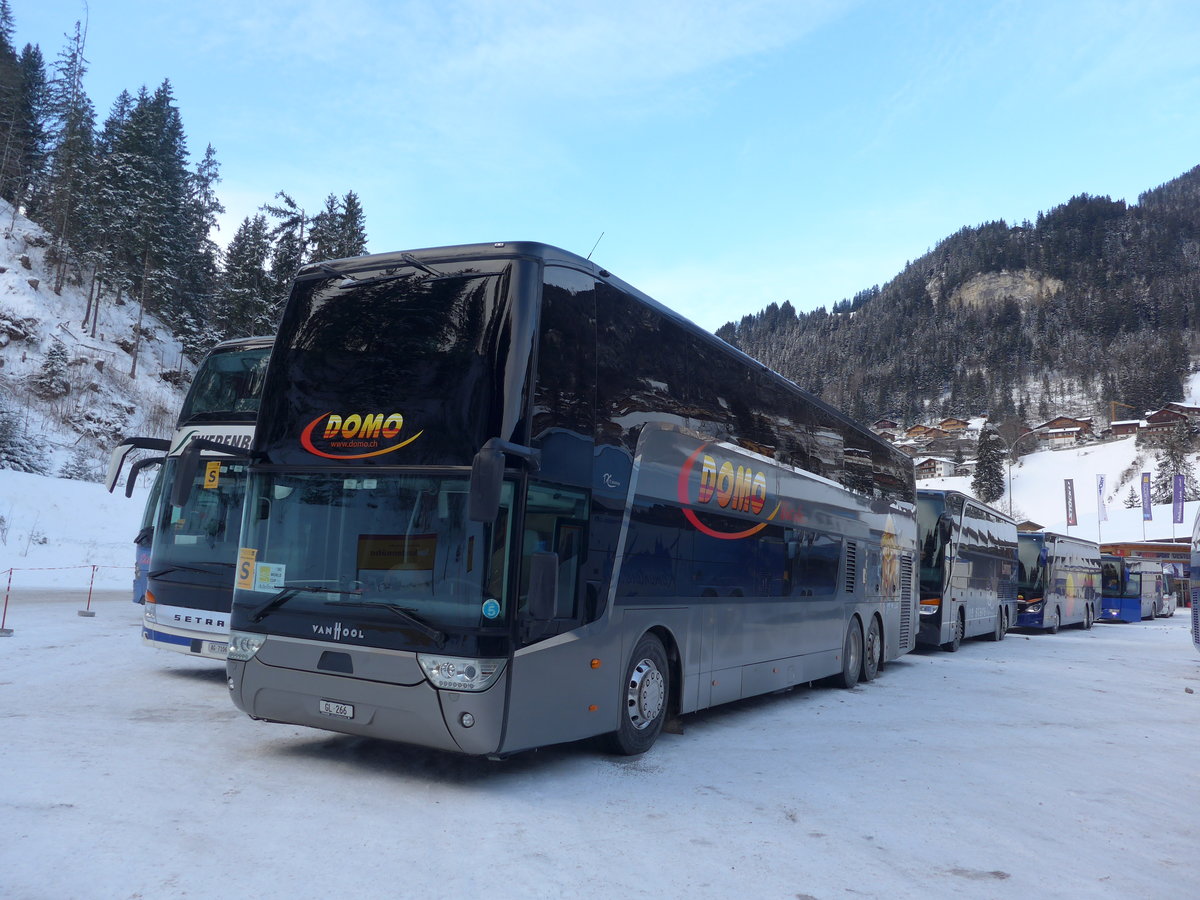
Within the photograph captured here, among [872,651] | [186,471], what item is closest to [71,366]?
[872,651]

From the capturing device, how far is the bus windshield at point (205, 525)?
10609mm

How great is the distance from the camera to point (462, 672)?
20.7 feet

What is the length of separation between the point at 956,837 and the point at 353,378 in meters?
5.46

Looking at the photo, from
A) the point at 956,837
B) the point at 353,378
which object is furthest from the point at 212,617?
the point at 956,837

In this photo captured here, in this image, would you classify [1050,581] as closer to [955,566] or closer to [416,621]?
[955,566]

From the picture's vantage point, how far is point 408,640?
6.47m

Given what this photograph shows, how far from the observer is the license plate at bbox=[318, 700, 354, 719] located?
6691mm

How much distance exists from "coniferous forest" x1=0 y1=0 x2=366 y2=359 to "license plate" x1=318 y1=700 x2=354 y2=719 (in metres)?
38.9

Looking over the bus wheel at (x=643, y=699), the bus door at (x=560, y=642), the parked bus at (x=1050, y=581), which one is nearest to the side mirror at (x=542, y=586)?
the bus door at (x=560, y=642)

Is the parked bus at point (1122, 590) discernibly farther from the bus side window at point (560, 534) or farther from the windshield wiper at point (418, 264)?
the windshield wiper at point (418, 264)

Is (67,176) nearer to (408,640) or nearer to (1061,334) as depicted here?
(408,640)

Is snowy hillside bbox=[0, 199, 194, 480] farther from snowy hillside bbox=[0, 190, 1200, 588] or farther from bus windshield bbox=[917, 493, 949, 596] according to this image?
bus windshield bbox=[917, 493, 949, 596]

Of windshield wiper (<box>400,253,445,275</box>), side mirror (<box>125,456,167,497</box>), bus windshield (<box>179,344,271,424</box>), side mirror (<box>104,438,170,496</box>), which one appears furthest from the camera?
bus windshield (<box>179,344,271,424</box>)

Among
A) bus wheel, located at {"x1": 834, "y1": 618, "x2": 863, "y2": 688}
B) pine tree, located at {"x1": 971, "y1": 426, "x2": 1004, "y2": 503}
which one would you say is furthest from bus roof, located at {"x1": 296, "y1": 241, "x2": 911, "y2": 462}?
pine tree, located at {"x1": 971, "y1": 426, "x2": 1004, "y2": 503}
